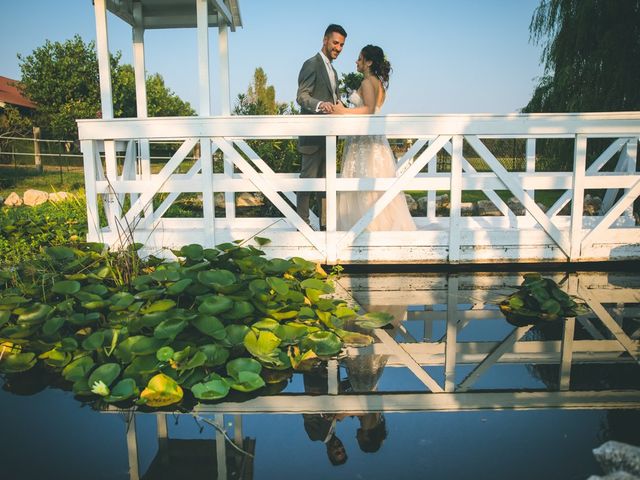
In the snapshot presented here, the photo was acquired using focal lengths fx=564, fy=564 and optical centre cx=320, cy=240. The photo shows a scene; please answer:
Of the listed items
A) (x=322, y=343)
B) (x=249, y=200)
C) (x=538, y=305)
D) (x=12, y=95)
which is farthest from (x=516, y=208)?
(x=12, y=95)

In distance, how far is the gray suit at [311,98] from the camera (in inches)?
233

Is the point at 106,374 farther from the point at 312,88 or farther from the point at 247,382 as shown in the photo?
the point at 312,88

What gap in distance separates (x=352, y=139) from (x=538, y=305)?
2950 mm

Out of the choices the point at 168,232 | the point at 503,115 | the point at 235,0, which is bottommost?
the point at 168,232

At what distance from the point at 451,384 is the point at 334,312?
113 cm

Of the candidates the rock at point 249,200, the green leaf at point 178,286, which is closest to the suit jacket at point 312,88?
the green leaf at point 178,286

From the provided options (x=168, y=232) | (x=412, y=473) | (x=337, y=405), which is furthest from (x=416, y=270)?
(x=412, y=473)

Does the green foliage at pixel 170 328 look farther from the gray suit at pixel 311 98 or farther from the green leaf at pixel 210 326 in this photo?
the gray suit at pixel 311 98

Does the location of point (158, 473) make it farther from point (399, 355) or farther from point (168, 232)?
point (168, 232)

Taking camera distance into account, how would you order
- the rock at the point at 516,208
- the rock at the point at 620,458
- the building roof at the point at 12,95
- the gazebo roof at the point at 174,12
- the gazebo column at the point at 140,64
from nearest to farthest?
the rock at the point at 620,458
the gazebo roof at the point at 174,12
the gazebo column at the point at 140,64
the rock at the point at 516,208
the building roof at the point at 12,95

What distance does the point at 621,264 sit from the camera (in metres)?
5.86

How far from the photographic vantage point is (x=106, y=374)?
282 cm

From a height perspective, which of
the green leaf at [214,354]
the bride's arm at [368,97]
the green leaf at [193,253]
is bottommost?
the green leaf at [214,354]

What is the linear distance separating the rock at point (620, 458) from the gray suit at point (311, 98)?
455 centimetres
